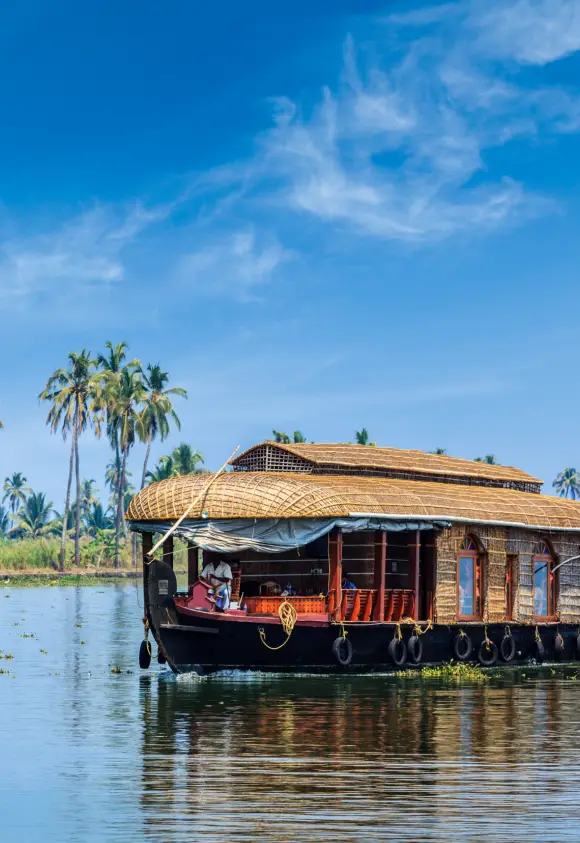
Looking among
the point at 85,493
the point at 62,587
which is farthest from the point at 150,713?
the point at 85,493

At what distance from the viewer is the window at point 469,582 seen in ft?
77.6

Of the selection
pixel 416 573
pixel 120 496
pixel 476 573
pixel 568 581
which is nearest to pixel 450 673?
pixel 416 573

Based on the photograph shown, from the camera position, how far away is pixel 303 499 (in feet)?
67.9

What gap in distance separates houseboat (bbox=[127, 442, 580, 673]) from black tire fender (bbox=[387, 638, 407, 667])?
0.02 meters

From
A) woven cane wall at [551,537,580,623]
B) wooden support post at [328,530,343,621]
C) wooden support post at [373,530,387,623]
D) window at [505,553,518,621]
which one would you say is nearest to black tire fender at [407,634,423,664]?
wooden support post at [373,530,387,623]

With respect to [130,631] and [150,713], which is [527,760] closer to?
[150,713]

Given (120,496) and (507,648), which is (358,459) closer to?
(507,648)

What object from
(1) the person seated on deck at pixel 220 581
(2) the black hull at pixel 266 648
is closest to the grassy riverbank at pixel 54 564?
(1) the person seated on deck at pixel 220 581

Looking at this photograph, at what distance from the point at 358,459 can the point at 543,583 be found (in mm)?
4543

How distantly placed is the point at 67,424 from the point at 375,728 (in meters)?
66.7

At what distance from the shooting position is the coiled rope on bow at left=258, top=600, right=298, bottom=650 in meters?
20.3

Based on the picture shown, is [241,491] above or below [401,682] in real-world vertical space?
above

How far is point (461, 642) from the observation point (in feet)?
75.9

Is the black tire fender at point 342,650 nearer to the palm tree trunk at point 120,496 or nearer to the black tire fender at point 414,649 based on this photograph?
the black tire fender at point 414,649
